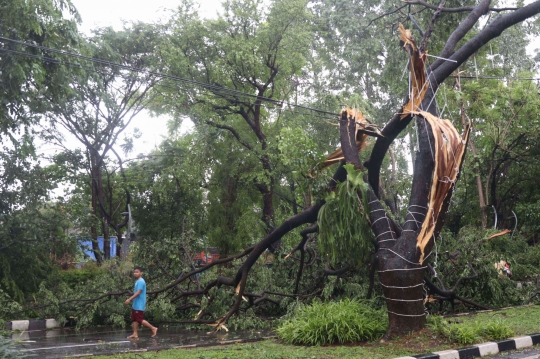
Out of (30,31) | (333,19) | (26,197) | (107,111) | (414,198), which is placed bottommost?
(414,198)

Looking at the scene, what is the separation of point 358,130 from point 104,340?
21.3ft

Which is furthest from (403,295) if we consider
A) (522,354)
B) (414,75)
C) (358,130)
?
(414,75)

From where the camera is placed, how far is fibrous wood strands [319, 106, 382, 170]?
10.4 meters

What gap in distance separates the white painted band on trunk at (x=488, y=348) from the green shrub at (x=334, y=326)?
153 centimetres

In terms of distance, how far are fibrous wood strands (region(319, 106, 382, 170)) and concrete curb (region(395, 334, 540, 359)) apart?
12.9ft

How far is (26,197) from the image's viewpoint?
1683 cm

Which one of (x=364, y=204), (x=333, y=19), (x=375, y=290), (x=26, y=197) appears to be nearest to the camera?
(x=364, y=204)

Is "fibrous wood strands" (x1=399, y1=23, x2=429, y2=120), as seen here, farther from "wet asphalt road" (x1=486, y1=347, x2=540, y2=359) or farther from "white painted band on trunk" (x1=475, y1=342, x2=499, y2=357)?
"wet asphalt road" (x1=486, y1=347, x2=540, y2=359)

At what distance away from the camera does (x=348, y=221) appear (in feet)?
31.3

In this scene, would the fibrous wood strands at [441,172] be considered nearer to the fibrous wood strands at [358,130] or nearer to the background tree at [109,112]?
the fibrous wood strands at [358,130]

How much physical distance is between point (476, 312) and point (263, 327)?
4.61m

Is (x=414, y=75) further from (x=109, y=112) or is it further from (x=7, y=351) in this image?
(x=109, y=112)

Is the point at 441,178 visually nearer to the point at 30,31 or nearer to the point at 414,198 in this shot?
the point at 414,198

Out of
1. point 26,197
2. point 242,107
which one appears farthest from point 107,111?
point 26,197
